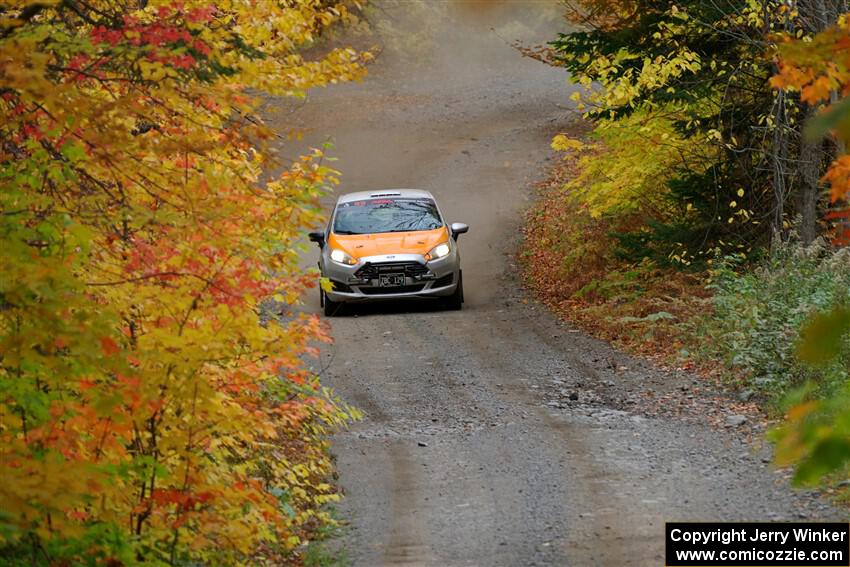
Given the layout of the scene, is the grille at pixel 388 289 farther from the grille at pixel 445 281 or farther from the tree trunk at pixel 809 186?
the tree trunk at pixel 809 186

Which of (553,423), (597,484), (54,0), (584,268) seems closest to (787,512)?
(597,484)

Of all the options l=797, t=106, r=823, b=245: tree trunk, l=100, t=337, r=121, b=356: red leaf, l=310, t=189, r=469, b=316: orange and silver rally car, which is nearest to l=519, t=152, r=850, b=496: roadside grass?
l=797, t=106, r=823, b=245: tree trunk

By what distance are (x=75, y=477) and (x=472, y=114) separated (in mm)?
36054

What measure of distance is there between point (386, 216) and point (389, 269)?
148 cm

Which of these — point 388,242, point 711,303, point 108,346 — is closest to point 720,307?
point 711,303

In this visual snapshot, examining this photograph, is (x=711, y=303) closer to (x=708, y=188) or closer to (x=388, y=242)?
(x=708, y=188)

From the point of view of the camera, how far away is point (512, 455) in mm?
10055

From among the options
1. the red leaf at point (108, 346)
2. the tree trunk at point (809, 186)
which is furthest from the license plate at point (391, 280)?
the red leaf at point (108, 346)

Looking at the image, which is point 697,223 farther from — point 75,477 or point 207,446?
point 75,477

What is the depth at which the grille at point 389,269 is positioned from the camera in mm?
17016

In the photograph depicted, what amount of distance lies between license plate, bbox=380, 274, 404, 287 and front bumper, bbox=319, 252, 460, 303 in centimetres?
5

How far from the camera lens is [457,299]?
18.1 metres

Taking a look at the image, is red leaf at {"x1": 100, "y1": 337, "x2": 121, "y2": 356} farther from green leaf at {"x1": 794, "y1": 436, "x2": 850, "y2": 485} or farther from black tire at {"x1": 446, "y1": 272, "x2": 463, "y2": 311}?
black tire at {"x1": 446, "y1": 272, "x2": 463, "y2": 311}

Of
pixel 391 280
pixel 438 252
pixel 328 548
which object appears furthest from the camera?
pixel 438 252
